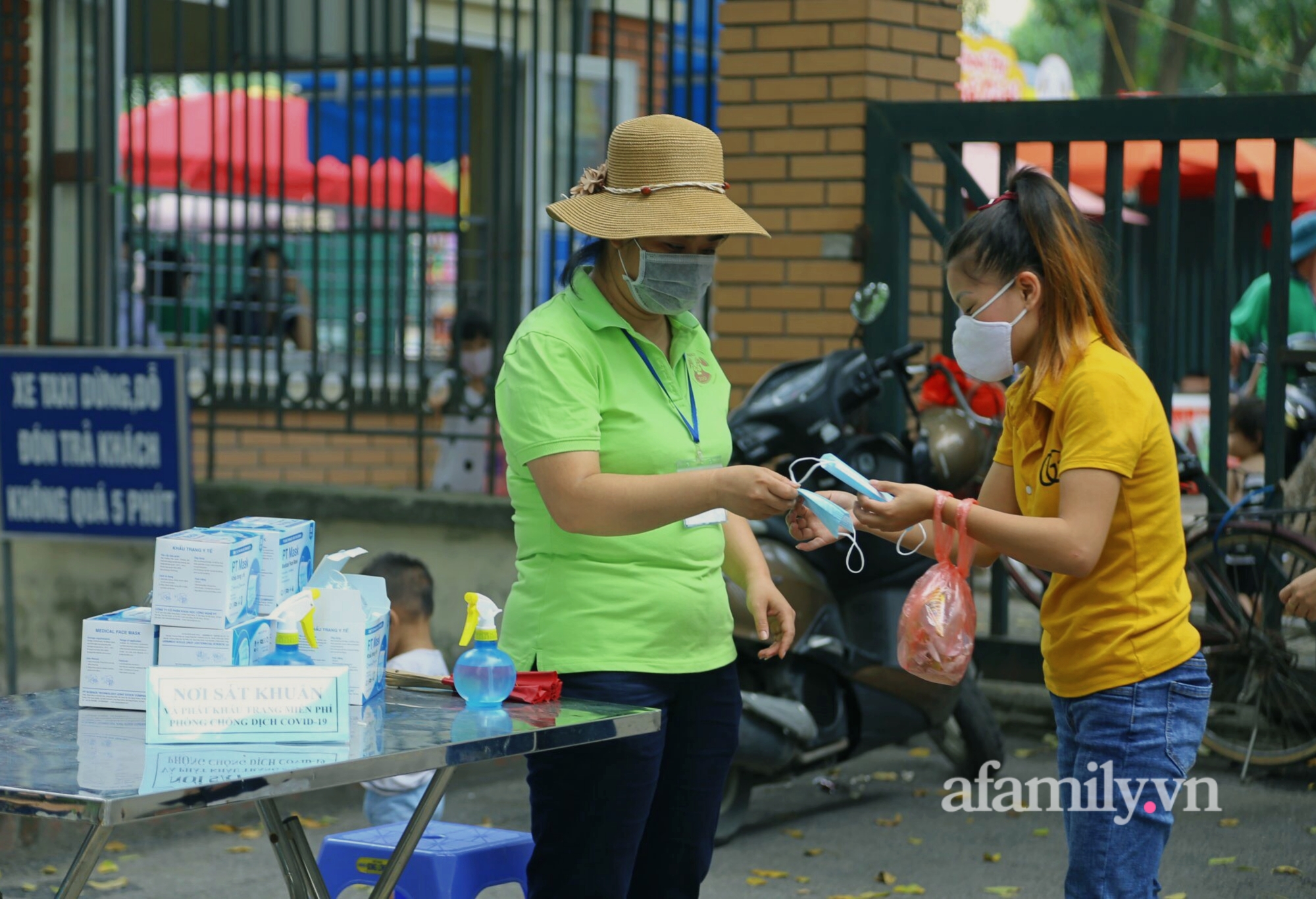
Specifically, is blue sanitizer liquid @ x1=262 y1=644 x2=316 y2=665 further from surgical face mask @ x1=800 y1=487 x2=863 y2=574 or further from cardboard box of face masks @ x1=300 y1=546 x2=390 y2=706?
surgical face mask @ x1=800 y1=487 x2=863 y2=574

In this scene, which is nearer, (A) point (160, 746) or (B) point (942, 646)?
(A) point (160, 746)

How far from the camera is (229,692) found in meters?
2.53

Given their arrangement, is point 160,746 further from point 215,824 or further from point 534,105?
point 534,105

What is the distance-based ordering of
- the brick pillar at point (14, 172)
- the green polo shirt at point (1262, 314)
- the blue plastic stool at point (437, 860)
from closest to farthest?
the blue plastic stool at point (437, 860), the green polo shirt at point (1262, 314), the brick pillar at point (14, 172)

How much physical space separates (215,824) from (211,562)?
3275mm

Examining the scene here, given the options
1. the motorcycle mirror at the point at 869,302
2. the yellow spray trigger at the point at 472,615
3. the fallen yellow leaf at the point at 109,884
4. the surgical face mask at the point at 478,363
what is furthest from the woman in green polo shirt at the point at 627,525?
the surgical face mask at the point at 478,363

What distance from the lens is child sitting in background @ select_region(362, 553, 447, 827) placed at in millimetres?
4086

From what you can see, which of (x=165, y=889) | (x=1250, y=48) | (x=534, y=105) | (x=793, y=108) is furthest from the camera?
(x=1250, y=48)

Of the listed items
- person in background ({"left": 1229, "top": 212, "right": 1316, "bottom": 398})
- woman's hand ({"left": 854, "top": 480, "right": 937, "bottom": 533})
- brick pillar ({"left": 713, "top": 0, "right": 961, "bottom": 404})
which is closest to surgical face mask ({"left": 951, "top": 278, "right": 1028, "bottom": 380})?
woman's hand ({"left": 854, "top": 480, "right": 937, "bottom": 533})

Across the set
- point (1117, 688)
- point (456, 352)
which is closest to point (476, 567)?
point (456, 352)

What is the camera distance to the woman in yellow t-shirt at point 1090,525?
2639 mm

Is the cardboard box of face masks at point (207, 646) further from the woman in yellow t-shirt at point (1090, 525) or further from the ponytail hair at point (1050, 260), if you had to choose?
the ponytail hair at point (1050, 260)

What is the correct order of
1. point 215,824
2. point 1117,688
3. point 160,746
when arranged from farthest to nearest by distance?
1. point 215,824
2. point 1117,688
3. point 160,746

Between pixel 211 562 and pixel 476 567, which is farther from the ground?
pixel 211 562
